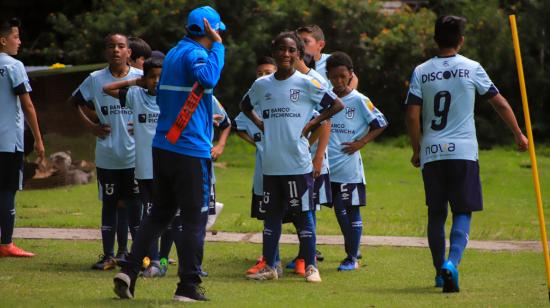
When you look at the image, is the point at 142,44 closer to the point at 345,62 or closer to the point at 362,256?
the point at 345,62

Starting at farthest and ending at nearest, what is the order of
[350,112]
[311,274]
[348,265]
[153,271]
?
[350,112], [348,265], [153,271], [311,274]

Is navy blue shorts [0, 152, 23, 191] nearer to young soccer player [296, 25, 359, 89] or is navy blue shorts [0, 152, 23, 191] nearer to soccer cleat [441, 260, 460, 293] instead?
young soccer player [296, 25, 359, 89]

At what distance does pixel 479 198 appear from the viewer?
809 centimetres

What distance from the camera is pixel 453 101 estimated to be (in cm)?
809

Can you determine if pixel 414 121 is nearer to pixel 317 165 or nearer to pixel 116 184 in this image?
pixel 317 165

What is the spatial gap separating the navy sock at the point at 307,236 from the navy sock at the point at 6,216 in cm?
277

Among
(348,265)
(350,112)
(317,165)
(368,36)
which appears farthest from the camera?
(368,36)

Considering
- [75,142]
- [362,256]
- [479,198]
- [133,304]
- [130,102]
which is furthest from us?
[75,142]

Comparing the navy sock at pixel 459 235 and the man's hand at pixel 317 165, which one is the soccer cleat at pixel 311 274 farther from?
the navy sock at pixel 459 235

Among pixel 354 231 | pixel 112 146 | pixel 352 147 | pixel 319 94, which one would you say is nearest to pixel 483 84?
pixel 319 94

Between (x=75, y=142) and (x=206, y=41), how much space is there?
895cm

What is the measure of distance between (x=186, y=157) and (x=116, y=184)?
225 centimetres

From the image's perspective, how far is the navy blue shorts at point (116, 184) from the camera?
9.30 metres

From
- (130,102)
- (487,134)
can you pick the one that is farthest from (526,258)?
(487,134)
